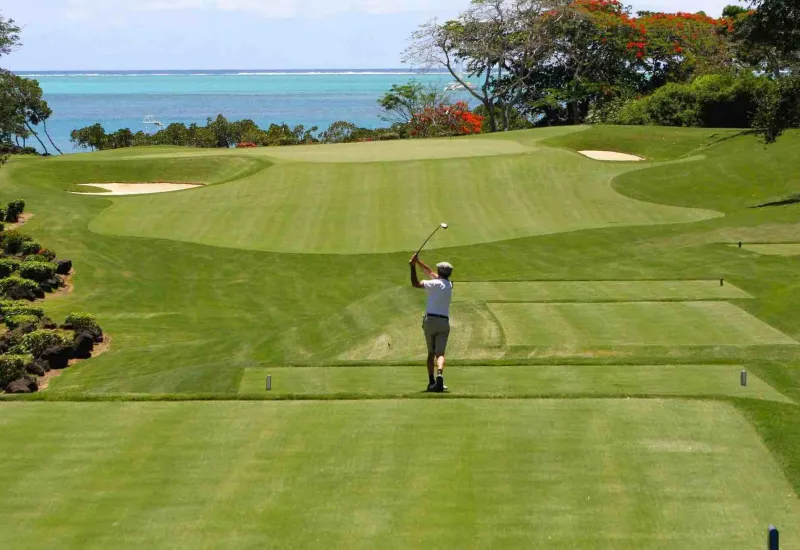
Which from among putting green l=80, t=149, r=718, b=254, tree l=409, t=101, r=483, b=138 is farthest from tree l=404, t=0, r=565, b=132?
putting green l=80, t=149, r=718, b=254

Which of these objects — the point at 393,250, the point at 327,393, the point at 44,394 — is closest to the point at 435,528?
the point at 327,393

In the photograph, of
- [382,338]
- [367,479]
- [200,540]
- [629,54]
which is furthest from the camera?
[629,54]

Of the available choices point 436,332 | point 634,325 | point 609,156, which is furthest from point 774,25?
point 436,332

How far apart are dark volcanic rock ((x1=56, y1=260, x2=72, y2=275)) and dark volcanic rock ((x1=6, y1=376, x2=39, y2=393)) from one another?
1362cm

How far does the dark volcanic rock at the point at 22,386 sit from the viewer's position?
17231mm

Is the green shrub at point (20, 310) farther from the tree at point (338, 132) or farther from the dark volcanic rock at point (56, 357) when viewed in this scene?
the tree at point (338, 132)

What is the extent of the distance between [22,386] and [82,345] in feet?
18.2

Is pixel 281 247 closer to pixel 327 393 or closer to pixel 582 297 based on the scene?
pixel 582 297

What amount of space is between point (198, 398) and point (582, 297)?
12069 millimetres

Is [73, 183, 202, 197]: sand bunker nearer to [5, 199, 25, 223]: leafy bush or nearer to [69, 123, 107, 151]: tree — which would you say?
[5, 199, 25, 223]: leafy bush

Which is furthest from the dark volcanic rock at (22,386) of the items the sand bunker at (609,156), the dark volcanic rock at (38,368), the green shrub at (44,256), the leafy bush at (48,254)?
the sand bunker at (609,156)

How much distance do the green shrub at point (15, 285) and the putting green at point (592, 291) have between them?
480 inches

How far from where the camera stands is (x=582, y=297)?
Answer: 75.1 ft

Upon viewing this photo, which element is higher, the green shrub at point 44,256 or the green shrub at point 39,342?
the green shrub at point 44,256
